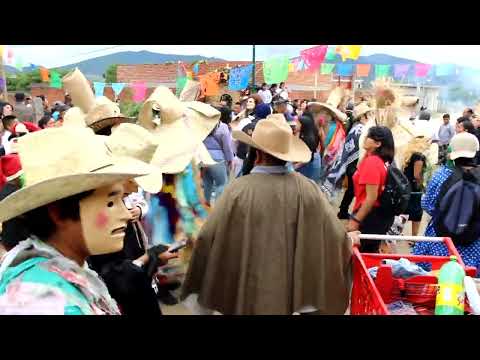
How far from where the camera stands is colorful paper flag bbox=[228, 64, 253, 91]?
1535 centimetres

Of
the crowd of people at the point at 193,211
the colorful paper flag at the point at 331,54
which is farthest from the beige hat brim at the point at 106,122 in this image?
the colorful paper flag at the point at 331,54

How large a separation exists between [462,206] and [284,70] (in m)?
12.3

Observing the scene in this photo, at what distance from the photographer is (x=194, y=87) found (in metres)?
7.85

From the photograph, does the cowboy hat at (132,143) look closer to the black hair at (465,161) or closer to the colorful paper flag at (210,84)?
the black hair at (465,161)

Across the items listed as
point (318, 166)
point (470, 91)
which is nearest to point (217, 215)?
point (318, 166)

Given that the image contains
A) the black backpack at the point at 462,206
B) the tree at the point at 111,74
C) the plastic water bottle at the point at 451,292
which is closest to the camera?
the plastic water bottle at the point at 451,292

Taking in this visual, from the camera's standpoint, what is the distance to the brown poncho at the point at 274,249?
3.17 meters

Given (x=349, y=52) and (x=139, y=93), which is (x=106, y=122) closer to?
(x=349, y=52)

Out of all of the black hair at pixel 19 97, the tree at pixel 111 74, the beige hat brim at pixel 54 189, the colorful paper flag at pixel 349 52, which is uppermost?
the colorful paper flag at pixel 349 52

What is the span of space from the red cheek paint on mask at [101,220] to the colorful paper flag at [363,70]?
20.7 meters

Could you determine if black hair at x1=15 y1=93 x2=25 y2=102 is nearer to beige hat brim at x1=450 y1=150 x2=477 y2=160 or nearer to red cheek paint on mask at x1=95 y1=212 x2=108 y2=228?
beige hat brim at x1=450 y1=150 x2=477 y2=160

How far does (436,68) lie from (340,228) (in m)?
18.4

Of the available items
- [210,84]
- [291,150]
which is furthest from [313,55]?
[291,150]

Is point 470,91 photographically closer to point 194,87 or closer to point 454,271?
point 194,87
